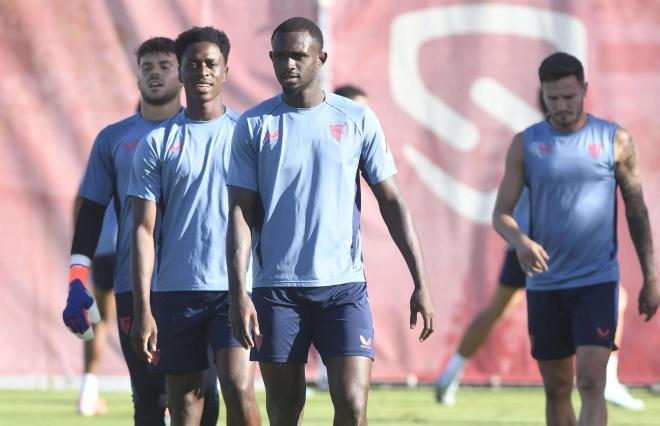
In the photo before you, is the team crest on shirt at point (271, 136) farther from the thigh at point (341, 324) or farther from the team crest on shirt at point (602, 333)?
the team crest on shirt at point (602, 333)

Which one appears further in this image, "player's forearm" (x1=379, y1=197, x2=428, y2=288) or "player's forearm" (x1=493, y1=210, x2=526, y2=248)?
"player's forearm" (x1=493, y1=210, x2=526, y2=248)

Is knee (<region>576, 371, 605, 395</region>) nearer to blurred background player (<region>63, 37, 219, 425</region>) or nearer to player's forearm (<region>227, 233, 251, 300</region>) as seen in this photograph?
blurred background player (<region>63, 37, 219, 425</region>)

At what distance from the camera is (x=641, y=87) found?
42.0 feet

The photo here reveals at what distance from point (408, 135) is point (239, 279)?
22.2 feet

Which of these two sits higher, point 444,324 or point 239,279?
point 239,279

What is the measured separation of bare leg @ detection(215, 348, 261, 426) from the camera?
273 inches

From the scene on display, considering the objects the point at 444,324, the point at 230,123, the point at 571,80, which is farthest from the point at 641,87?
the point at 230,123

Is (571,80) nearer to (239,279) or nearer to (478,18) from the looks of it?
(239,279)

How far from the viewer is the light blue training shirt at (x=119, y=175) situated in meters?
7.66

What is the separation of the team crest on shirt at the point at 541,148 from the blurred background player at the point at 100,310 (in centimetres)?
317

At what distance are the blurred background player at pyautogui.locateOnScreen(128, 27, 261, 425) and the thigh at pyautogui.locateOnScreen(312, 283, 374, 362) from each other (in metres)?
0.71

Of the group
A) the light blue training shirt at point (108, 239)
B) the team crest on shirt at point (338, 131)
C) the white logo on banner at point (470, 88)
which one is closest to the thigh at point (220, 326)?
the team crest on shirt at point (338, 131)

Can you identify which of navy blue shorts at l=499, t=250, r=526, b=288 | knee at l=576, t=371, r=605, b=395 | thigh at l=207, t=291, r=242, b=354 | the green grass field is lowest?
the green grass field

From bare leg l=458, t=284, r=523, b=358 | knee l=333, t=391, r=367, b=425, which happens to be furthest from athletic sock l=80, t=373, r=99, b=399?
knee l=333, t=391, r=367, b=425
